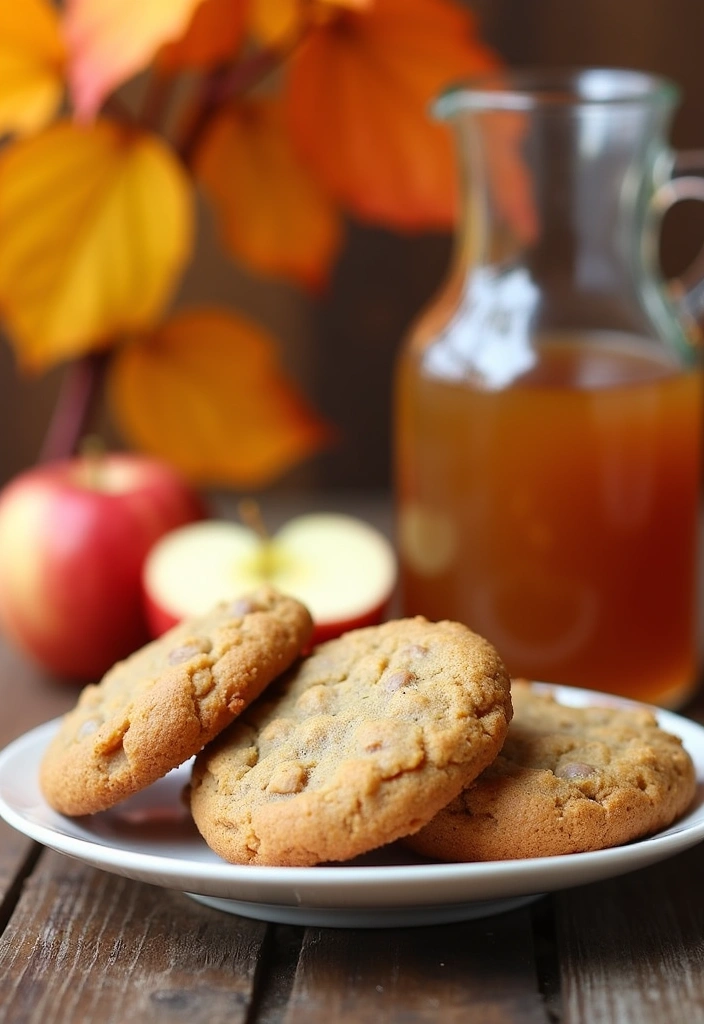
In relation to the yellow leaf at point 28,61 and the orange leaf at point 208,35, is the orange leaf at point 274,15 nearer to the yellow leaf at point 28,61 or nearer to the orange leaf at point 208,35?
the orange leaf at point 208,35

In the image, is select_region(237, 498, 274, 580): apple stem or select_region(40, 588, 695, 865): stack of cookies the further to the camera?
select_region(237, 498, 274, 580): apple stem

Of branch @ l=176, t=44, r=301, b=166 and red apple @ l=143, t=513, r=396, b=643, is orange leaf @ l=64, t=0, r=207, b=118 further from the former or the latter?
red apple @ l=143, t=513, r=396, b=643

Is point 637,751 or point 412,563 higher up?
point 637,751

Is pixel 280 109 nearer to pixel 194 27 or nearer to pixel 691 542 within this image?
pixel 194 27

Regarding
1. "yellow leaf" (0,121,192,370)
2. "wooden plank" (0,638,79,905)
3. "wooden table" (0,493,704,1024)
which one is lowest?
"wooden plank" (0,638,79,905)

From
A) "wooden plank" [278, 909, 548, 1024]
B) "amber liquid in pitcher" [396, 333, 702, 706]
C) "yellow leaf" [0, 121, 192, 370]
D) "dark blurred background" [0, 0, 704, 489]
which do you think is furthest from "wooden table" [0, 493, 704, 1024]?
"dark blurred background" [0, 0, 704, 489]

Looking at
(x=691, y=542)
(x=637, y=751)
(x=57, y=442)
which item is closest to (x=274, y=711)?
(x=637, y=751)

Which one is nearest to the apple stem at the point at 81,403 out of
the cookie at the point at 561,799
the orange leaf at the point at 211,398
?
the orange leaf at the point at 211,398
